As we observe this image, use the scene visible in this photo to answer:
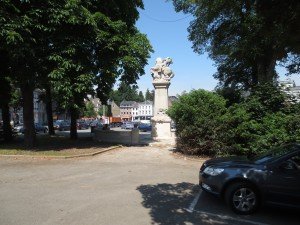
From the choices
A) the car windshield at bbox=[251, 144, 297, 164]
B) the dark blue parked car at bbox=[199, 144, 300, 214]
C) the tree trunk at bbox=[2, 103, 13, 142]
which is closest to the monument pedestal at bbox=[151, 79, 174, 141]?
the tree trunk at bbox=[2, 103, 13, 142]

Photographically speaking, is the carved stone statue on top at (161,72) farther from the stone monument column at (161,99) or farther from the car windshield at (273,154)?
the car windshield at (273,154)

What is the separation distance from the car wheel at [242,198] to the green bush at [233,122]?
7.72 metres

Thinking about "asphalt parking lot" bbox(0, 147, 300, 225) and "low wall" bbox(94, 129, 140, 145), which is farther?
"low wall" bbox(94, 129, 140, 145)

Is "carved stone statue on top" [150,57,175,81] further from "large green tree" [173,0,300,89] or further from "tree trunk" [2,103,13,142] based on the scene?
"tree trunk" [2,103,13,142]

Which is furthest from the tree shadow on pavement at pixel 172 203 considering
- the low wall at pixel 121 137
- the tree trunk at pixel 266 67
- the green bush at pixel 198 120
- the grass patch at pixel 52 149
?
the tree trunk at pixel 266 67

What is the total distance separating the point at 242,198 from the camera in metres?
7.99

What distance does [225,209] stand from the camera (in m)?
8.31

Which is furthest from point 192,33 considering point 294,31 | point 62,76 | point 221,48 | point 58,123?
point 58,123

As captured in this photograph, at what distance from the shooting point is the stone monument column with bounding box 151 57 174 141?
27.6 metres

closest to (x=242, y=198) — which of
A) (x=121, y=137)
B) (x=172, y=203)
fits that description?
(x=172, y=203)

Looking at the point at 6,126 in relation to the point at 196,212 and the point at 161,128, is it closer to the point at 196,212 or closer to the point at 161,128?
the point at 161,128

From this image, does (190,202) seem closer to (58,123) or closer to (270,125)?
(270,125)

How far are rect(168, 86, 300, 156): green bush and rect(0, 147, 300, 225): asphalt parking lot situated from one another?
2.28 meters

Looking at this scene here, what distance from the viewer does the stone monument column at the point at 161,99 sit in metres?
27.6
